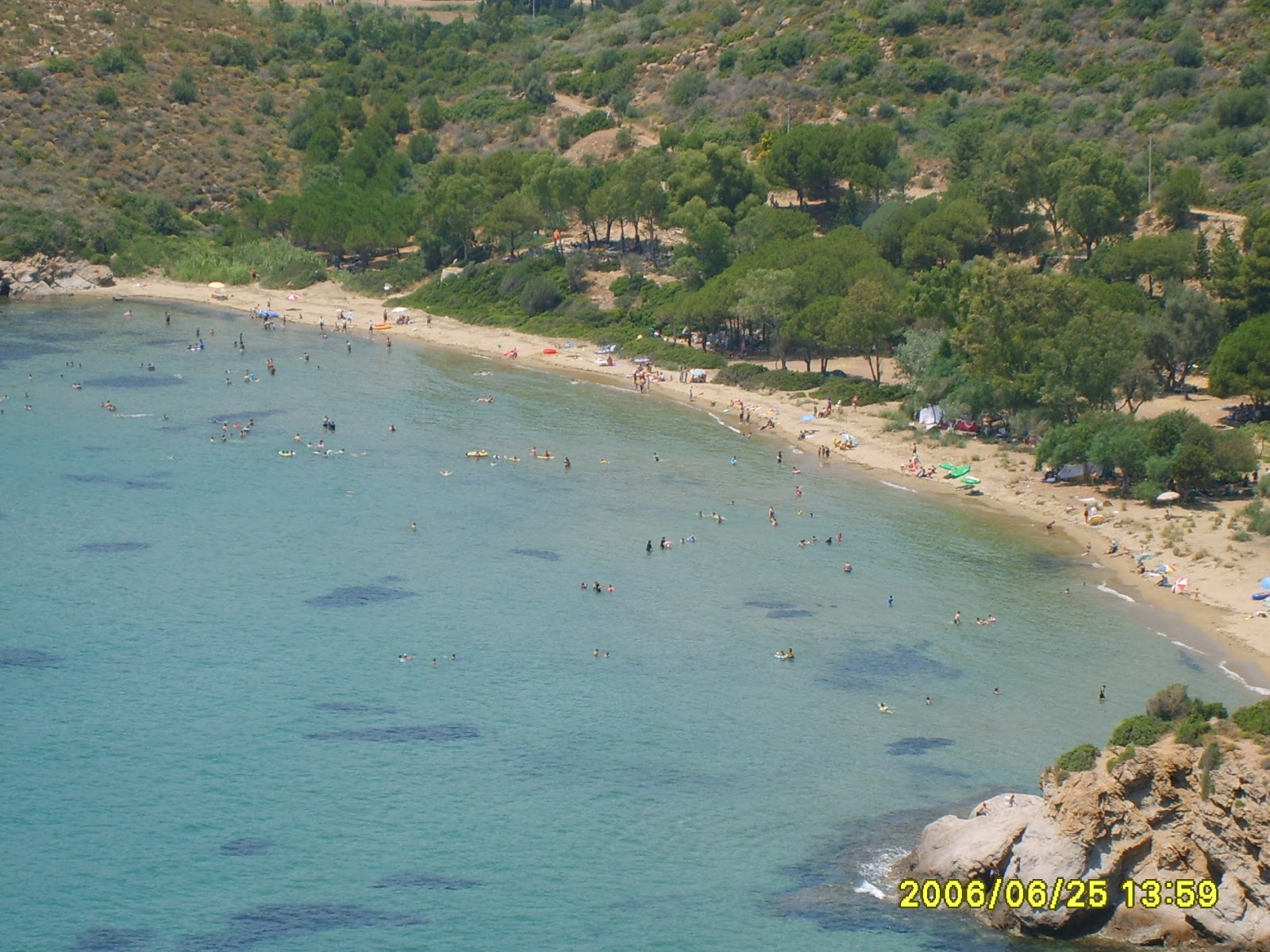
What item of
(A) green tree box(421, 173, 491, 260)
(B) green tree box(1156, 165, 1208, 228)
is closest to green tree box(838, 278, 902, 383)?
(B) green tree box(1156, 165, 1208, 228)

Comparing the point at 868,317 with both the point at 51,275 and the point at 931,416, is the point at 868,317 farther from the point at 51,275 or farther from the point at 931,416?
the point at 51,275

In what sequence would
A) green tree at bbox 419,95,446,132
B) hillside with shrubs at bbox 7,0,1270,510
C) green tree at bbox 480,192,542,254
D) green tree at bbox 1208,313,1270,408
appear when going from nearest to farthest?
green tree at bbox 1208,313,1270,408 → hillside with shrubs at bbox 7,0,1270,510 → green tree at bbox 480,192,542,254 → green tree at bbox 419,95,446,132

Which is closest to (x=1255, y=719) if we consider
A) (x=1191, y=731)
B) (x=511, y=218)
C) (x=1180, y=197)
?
(x=1191, y=731)

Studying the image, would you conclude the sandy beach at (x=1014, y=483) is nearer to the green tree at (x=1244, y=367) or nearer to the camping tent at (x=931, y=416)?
the camping tent at (x=931, y=416)

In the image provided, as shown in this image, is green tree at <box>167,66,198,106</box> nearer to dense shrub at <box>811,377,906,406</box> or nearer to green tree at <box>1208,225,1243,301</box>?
dense shrub at <box>811,377,906,406</box>

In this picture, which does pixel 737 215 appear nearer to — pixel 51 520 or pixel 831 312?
pixel 831 312

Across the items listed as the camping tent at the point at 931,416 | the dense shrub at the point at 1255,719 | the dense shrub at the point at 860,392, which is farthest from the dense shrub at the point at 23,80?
the dense shrub at the point at 1255,719
